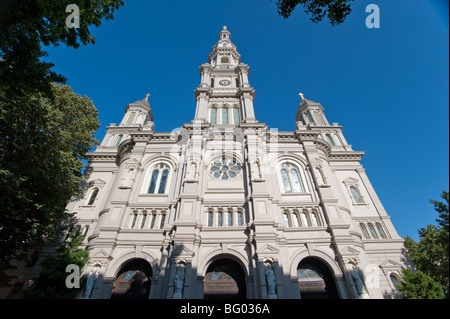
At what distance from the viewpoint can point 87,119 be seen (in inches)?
776

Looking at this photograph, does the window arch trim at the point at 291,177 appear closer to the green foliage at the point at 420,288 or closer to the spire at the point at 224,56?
the green foliage at the point at 420,288

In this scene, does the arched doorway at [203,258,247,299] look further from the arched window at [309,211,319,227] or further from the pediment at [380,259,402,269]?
the pediment at [380,259,402,269]

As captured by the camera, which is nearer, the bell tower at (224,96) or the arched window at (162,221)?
the arched window at (162,221)

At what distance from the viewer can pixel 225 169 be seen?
20609 millimetres

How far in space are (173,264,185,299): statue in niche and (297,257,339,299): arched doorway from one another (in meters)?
7.59

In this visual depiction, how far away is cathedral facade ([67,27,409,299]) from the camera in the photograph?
1407cm

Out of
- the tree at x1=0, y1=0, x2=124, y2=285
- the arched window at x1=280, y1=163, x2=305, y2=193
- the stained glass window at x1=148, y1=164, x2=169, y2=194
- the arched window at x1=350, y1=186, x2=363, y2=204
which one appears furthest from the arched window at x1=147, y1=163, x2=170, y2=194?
the arched window at x1=350, y1=186, x2=363, y2=204

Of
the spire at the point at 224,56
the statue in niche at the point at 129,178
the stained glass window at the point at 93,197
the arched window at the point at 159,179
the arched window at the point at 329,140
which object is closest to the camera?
the statue in niche at the point at 129,178

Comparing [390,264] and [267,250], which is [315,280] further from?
[390,264]

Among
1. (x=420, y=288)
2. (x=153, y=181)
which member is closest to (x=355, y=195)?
(x=420, y=288)

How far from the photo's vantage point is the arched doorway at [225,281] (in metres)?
14.1

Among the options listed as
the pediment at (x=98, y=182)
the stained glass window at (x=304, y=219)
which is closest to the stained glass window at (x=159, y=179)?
the pediment at (x=98, y=182)

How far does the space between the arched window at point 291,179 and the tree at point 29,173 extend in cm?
1666
